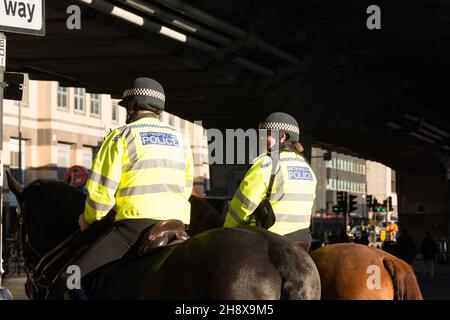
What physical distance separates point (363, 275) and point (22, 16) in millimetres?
3435

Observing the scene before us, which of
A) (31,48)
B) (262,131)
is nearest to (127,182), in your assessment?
(262,131)

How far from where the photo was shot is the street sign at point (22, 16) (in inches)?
323

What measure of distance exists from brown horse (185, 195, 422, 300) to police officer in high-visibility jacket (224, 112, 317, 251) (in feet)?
2.75

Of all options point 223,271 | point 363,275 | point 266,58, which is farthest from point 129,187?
point 266,58

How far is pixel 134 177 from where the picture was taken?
6.25 meters

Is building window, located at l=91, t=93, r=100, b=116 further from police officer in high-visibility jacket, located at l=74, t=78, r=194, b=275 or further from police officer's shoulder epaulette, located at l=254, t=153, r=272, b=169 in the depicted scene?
police officer in high-visibility jacket, located at l=74, t=78, r=194, b=275

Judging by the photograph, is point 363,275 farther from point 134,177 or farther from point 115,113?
point 115,113

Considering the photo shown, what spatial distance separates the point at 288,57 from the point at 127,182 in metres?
19.3

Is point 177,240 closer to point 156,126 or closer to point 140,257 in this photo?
point 140,257

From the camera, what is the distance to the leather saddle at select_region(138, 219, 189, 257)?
6.11 meters

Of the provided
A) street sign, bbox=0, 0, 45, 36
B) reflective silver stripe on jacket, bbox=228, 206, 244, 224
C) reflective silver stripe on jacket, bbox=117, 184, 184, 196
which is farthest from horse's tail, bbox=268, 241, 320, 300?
street sign, bbox=0, 0, 45, 36

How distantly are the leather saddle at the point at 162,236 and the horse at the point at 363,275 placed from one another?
3.86ft

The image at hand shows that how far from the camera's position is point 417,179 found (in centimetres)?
5759

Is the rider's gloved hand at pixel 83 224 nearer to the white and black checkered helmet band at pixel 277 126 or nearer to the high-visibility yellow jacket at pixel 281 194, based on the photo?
the high-visibility yellow jacket at pixel 281 194
